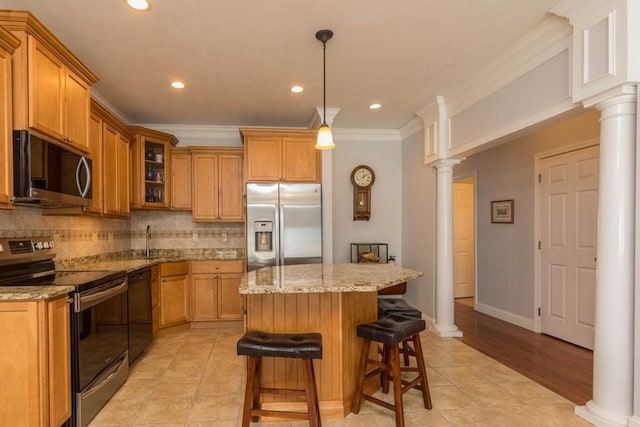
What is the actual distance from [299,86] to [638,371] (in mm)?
3347

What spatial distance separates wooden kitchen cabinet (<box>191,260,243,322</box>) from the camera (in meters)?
4.54

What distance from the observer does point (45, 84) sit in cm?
237

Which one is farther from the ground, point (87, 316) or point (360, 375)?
point (87, 316)

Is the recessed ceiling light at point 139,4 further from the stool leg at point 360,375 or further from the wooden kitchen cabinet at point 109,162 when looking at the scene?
the stool leg at point 360,375

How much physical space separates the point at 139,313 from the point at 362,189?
10.3 ft

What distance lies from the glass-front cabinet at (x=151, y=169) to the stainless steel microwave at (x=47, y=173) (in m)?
1.53

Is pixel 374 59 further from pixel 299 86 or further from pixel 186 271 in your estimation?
pixel 186 271

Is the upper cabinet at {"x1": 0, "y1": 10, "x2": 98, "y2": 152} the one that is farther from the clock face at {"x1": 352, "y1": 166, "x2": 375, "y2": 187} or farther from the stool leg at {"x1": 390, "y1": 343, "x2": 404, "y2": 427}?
the clock face at {"x1": 352, "y1": 166, "x2": 375, "y2": 187}

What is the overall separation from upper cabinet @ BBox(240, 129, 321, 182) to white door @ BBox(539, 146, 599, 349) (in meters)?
2.71

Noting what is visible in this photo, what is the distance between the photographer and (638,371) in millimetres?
2098

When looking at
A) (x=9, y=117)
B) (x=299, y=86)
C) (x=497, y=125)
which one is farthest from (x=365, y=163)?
(x=9, y=117)

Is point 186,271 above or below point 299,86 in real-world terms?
below

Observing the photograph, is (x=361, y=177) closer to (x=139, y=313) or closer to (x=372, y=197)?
(x=372, y=197)

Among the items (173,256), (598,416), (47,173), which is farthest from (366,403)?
(173,256)
